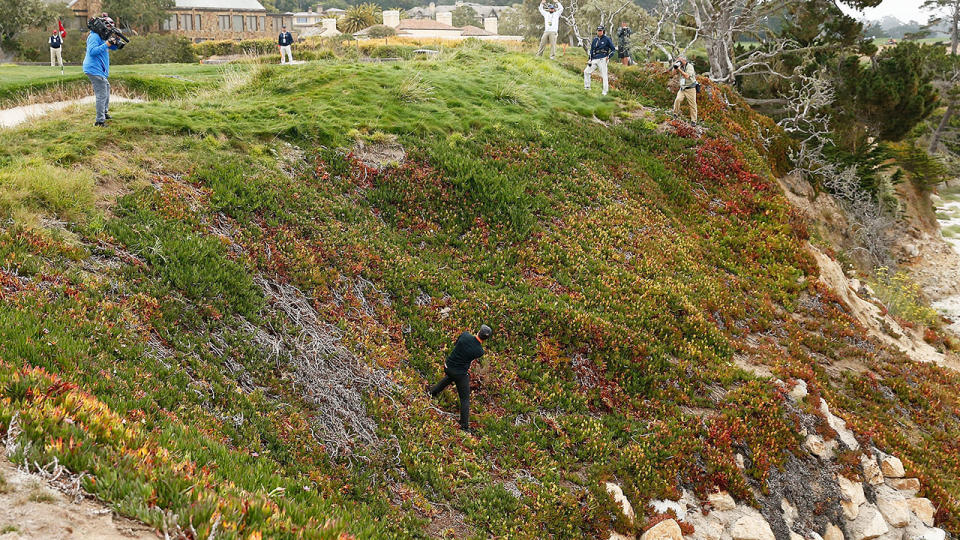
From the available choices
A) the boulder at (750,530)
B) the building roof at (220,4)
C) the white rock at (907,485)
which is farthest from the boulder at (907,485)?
the building roof at (220,4)

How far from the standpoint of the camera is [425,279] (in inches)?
502

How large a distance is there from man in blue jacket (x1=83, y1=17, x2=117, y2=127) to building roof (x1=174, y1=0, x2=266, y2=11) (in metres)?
73.9

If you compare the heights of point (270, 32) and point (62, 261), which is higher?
point (270, 32)

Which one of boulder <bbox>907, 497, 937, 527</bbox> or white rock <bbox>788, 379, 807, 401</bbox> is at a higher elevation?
white rock <bbox>788, 379, 807, 401</bbox>

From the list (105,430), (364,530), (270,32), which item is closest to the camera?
(105,430)

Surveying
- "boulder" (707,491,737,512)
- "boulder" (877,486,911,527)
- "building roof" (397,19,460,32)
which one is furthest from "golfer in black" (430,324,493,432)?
"building roof" (397,19,460,32)

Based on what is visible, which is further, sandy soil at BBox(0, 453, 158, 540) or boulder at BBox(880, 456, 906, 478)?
boulder at BBox(880, 456, 906, 478)

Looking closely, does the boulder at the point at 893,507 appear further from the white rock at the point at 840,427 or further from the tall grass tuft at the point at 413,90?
the tall grass tuft at the point at 413,90

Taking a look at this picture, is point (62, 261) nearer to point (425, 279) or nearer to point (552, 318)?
point (425, 279)

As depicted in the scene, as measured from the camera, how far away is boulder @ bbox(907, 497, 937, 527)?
11586 mm

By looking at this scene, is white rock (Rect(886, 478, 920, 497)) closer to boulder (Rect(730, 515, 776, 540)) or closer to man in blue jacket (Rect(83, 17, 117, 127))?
boulder (Rect(730, 515, 776, 540))

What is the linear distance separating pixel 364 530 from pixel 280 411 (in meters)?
2.49

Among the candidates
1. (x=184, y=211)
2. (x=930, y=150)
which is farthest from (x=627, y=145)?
(x=930, y=150)

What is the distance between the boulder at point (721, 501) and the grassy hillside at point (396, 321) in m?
0.26
